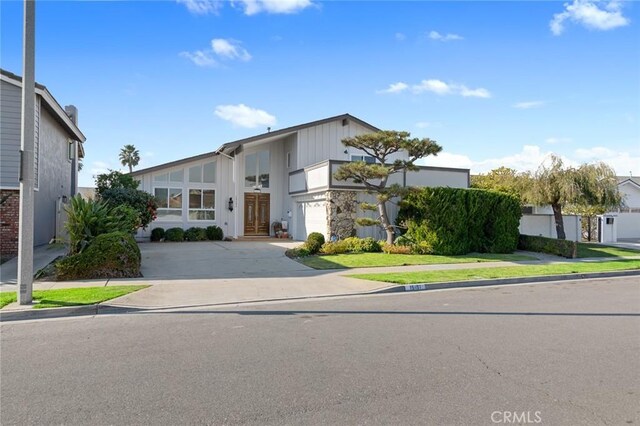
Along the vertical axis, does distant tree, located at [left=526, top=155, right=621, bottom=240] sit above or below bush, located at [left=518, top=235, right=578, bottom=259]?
above

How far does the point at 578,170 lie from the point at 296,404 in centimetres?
2232

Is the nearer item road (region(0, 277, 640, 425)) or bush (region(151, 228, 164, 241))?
road (region(0, 277, 640, 425))

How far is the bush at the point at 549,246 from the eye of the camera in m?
18.3

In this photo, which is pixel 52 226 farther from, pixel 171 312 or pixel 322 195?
pixel 171 312

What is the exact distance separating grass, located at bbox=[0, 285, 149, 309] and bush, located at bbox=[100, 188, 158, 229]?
9.43 m

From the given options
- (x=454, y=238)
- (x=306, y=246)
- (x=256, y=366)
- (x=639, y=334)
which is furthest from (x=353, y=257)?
(x=256, y=366)

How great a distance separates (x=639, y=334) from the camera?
260 inches

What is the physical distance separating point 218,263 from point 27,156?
7.12m

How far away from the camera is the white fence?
79.6 ft

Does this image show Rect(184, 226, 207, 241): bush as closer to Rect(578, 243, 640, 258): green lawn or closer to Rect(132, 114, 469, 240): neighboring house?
Rect(132, 114, 469, 240): neighboring house

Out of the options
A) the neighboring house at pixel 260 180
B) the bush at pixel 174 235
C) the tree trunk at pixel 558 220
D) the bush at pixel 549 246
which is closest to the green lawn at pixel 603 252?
the bush at pixel 549 246

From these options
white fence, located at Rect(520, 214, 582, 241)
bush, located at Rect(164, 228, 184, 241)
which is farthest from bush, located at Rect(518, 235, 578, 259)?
bush, located at Rect(164, 228, 184, 241)

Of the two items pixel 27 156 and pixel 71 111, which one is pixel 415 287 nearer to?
pixel 27 156

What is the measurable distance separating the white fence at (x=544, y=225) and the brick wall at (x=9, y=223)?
907 inches
